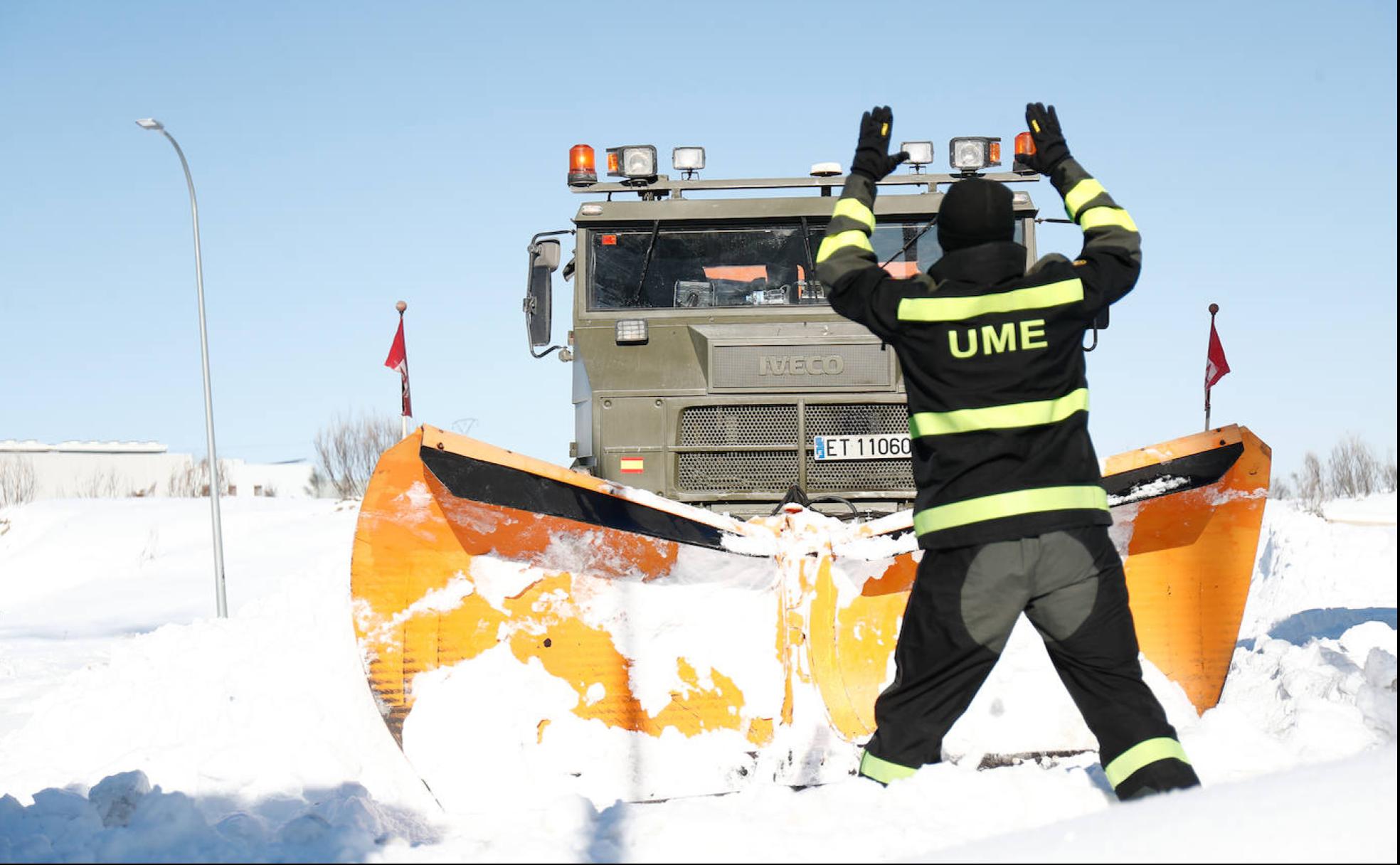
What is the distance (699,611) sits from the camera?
455 cm

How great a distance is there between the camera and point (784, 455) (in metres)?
5.83

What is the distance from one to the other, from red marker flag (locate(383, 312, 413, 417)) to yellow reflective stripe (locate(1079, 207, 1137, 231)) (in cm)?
419

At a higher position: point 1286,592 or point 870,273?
point 870,273

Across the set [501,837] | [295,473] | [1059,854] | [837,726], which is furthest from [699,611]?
[295,473]

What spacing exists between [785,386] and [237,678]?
2.73 meters

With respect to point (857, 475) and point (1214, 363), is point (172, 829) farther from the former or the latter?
point (1214, 363)

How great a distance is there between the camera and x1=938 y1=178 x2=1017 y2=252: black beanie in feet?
9.96

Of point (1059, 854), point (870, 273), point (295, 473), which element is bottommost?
point (295, 473)

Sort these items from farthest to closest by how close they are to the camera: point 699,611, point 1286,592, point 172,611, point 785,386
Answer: point 172,611 → point 1286,592 → point 785,386 → point 699,611

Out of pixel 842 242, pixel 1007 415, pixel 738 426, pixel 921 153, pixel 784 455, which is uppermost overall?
pixel 921 153

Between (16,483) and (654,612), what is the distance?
119 feet

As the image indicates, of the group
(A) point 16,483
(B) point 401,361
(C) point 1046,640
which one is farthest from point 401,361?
(A) point 16,483

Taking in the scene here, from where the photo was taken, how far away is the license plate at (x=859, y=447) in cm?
579

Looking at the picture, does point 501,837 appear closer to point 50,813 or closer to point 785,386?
point 50,813
